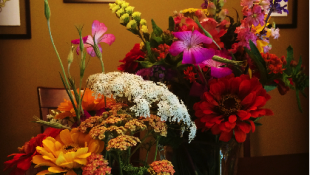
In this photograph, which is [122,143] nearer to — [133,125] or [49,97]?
[133,125]

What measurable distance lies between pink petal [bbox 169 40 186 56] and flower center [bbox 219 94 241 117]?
0.41 ft

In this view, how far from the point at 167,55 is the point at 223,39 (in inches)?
5.3

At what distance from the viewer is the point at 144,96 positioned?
384 mm

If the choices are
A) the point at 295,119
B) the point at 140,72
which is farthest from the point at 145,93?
the point at 295,119

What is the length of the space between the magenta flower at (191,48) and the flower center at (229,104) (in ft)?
0.32

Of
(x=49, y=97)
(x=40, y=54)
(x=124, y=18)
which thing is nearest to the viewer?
(x=124, y=18)

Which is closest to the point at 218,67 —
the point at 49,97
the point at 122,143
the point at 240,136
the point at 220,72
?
the point at 220,72

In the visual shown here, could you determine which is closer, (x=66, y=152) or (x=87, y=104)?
(x=66, y=152)

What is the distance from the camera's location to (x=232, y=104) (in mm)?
488

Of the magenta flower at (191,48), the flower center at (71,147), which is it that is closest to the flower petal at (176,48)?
the magenta flower at (191,48)

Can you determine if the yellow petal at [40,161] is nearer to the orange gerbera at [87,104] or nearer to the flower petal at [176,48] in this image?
the orange gerbera at [87,104]

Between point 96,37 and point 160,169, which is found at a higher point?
point 96,37

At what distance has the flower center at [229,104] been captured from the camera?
47 cm

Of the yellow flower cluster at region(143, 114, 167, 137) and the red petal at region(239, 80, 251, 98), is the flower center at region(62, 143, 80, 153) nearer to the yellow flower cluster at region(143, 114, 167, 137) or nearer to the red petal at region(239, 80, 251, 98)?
the yellow flower cluster at region(143, 114, 167, 137)
